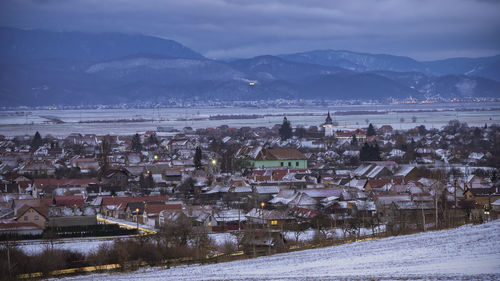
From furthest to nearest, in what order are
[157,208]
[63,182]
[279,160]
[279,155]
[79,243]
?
1. [279,155]
2. [279,160]
3. [63,182]
4. [157,208]
5. [79,243]

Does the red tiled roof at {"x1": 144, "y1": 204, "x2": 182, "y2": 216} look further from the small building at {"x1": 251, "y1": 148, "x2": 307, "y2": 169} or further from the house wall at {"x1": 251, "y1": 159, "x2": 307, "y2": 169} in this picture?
the house wall at {"x1": 251, "y1": 159, "x2": 307, "y2": 169}

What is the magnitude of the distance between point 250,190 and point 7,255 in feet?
64.1

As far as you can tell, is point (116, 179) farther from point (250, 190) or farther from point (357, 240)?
point (357, 240)

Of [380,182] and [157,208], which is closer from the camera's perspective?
[157,208]

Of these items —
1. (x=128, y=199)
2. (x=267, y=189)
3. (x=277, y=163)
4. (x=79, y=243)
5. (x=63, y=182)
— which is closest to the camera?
(x=79, y=243)

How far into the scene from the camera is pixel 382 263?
59.9 ft

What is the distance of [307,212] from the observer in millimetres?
32750

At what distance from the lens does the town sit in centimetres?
2567

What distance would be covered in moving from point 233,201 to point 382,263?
68.6 feet

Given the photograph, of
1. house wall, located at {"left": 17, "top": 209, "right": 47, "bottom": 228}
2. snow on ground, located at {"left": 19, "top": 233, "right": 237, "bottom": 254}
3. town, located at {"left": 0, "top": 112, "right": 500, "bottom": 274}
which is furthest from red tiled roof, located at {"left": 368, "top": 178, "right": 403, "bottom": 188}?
house wall, located at {"left": 17, "top": 209, "right": 47, "bottom": 228}

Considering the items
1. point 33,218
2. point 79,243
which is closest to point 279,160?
point 33,218

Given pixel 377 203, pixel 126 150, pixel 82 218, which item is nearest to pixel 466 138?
pixel 126 150

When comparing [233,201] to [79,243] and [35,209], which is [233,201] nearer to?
[35,209]

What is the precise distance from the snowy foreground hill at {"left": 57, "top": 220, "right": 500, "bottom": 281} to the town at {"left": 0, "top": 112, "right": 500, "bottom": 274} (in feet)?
8.10
